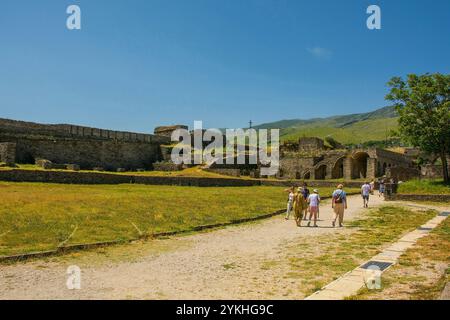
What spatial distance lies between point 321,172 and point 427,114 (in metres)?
20.1

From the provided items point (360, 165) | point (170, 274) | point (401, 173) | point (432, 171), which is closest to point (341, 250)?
point (170, 274)

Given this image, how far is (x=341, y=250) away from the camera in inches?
438

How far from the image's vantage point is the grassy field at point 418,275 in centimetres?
688

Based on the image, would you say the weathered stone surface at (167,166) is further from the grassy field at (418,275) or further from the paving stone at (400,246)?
the grassy field at (418,275)

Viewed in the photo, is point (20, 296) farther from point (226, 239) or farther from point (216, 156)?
point (216, 156)

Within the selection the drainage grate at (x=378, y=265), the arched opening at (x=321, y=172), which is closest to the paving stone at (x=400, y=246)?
the drainage grate at (x=378, y=265)

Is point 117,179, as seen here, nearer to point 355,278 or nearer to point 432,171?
point 355,278

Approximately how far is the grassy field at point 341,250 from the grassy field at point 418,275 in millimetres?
887

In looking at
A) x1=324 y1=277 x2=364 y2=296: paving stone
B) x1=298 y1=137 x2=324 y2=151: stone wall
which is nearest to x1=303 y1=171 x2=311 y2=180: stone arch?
x1=298 y1=137 x2=324 y2=151: stone wall

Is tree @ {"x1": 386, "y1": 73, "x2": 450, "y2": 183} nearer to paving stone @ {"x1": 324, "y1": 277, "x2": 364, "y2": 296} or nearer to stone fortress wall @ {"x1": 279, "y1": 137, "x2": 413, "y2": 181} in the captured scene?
stone fortress wall @ {"x1": 279, "y1": 137, "x2": 413, "y2": 181}

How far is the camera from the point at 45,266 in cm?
909

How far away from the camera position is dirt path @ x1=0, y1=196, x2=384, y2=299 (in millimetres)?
7098
